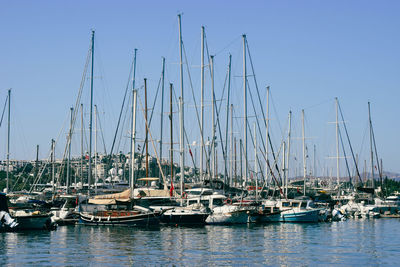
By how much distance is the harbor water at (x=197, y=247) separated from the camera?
98.5ft

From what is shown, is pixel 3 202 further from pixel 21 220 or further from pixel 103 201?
pixel 103 201

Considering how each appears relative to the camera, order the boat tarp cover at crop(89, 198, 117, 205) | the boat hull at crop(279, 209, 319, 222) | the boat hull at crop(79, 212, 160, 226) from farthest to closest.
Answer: the boat hull at crop(279, 209, 319, 222) → the boat tarp cover at crop(89, 198, 117, 205) → the boat hull at crop(79, 212, 160, 226)

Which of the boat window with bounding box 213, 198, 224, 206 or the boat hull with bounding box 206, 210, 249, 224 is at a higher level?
the boat window with bounding box 213, 198, 224, 206

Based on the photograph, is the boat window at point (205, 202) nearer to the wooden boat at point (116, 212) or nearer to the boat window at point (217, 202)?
the boat window at point (217, 202)

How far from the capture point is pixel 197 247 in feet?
118

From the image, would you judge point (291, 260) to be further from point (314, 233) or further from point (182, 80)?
point (182, 80)

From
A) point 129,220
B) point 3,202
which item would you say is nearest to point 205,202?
point 129,220

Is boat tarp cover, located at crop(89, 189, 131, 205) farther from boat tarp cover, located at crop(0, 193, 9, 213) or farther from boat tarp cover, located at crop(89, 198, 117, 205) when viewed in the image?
boat tarp cover, located at crop(0, 193, 9, 213)

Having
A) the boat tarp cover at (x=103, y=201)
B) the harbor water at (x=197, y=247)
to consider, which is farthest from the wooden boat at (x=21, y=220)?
the boat tarp cover at (x=103, y=201)

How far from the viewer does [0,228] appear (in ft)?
153

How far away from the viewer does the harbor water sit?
3003 cm

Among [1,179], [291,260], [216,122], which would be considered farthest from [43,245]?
[1,179]

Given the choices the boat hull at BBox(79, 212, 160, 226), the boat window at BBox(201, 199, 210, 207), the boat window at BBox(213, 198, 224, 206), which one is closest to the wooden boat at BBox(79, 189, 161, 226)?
the boat hull at BBox(79, 212, 160, 226)

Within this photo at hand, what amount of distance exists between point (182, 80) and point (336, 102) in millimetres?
31818
